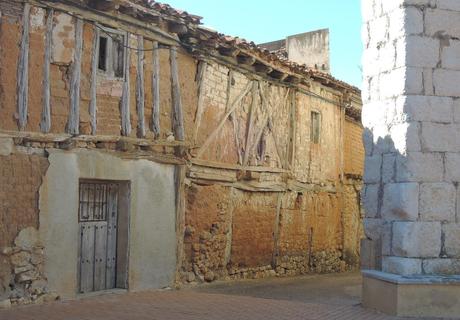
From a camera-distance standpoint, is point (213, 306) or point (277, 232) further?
point (277, 232)

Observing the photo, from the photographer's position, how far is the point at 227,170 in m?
12.9

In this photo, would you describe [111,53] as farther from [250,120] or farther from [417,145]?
[417,145]

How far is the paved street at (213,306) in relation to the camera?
787 cm

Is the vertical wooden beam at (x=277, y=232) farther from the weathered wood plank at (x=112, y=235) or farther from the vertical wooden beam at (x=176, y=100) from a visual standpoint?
the weathered wood plank at (x=112, y=235)

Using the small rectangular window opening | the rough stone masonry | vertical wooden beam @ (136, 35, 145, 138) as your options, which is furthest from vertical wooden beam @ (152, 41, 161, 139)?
the rough stone masonry

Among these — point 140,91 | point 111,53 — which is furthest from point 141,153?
point 111,53

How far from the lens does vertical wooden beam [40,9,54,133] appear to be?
30.5 ft

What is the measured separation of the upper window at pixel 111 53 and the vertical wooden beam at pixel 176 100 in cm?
120

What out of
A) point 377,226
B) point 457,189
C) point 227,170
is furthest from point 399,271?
point 227,170

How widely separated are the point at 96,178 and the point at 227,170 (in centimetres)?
370

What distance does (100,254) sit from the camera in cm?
1030

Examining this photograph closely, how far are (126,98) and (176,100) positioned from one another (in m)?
1.26

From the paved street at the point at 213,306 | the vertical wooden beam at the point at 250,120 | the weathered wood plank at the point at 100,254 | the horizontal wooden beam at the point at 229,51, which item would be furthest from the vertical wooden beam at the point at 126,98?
the vertical wooden beam at the point at 250,120

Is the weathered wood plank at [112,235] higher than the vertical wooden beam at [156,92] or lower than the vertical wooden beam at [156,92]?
lower
